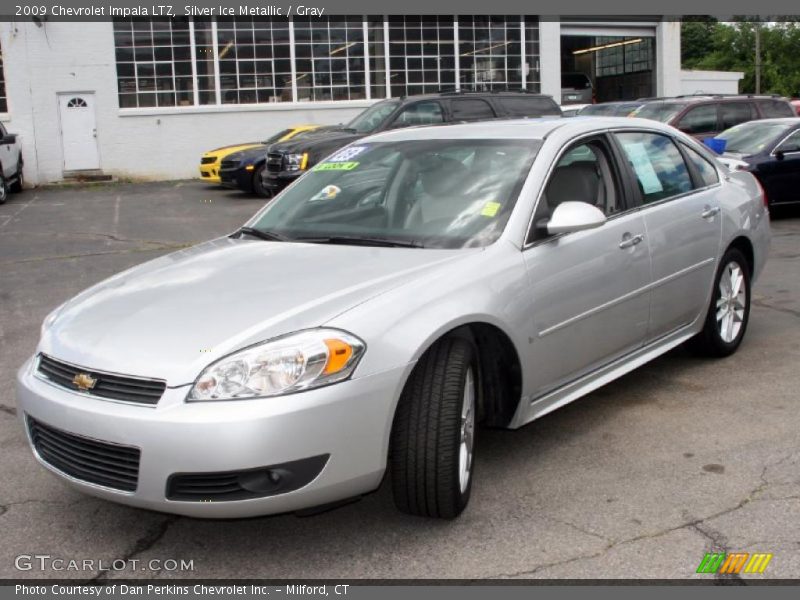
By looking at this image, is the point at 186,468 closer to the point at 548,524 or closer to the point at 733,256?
the point at 548,524

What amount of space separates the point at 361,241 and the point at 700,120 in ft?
42.8

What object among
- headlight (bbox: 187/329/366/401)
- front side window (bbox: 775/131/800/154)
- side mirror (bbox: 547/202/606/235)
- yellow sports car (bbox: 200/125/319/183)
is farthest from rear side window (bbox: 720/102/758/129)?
headlight (bbox: 187/329/366/401)

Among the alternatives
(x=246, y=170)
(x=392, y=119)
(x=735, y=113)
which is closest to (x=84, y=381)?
(x=392, y=119)

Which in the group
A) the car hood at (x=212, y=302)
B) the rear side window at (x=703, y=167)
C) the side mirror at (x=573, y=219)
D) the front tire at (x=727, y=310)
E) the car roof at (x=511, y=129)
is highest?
the car roof at (x=511, y=129)

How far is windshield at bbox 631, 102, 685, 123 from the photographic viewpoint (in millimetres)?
15914

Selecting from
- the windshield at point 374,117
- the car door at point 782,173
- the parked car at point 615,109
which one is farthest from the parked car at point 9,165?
the car door at point 782,173

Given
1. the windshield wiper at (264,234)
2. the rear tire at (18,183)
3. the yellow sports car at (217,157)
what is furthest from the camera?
the rear tire at (18,183)

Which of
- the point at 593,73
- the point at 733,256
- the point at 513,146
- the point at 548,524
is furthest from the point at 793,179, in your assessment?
the point at 593,73

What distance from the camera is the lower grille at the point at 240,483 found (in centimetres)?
326

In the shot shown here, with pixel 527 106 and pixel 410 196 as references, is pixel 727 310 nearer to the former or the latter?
pixel 410 196

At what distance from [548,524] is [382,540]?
662 mm

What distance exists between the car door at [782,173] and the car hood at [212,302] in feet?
32.7

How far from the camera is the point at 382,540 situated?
3674 mm

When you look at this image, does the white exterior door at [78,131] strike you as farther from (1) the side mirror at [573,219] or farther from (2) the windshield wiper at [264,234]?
(1) the side mirror at [573,219]
